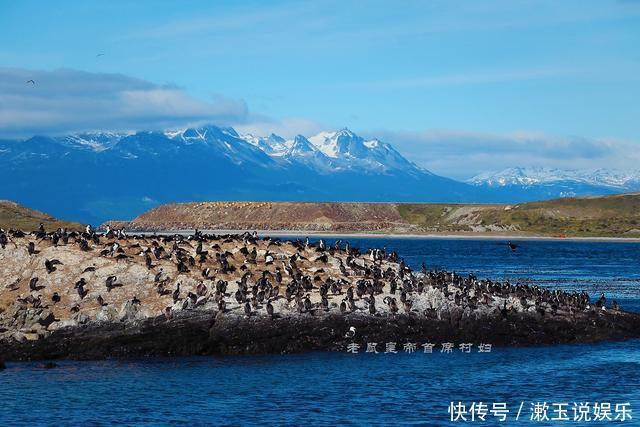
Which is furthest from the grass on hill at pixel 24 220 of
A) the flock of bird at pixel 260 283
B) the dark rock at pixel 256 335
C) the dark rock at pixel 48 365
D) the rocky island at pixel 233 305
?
the dark rock at pixel 48 365

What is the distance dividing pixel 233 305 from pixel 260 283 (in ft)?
10.0

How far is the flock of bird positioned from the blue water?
141 inches

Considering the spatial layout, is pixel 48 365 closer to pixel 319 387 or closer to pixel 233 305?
pixel 233 305

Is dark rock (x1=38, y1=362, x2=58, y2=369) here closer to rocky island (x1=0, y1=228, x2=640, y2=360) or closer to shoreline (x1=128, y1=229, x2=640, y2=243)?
rocky island (x1=0, y1=228, x2=640, y2=360)

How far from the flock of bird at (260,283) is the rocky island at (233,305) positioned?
0.26 feet

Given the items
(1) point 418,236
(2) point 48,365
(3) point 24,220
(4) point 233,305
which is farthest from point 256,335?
(1) point 418,236

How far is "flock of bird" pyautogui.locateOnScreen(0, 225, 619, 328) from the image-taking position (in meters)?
45.6

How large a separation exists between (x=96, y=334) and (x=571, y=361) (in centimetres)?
2130

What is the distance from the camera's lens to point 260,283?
4772 centimetres

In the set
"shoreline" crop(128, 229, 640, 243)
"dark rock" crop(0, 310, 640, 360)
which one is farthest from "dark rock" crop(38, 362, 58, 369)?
"shoreline" crop(128, 229, 640, 243)

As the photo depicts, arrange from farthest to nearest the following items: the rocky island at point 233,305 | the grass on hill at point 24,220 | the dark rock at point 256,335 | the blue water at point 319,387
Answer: the grass on hill at point 24,220 → the rocky island at point 233,305 → the dark rock at point 256,335 → the blue water at point 319,387

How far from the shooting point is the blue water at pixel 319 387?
3241cm

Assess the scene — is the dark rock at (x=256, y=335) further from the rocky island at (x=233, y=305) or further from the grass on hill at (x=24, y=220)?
the grass on hill at (x=24, y=220)

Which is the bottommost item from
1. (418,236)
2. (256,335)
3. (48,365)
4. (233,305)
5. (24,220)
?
(48,365)
